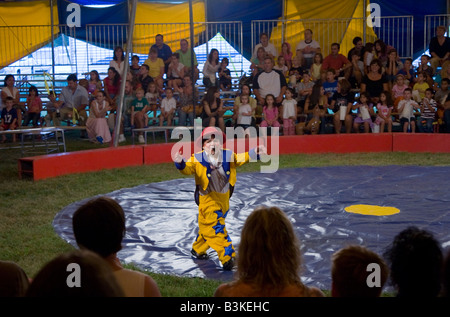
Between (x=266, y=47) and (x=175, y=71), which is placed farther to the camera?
(x=266, y=47)

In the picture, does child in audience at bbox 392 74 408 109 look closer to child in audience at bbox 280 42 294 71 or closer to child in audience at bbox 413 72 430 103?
child in audience at bbox 413 72 430 103

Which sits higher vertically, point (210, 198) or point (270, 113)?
point (270, 113)

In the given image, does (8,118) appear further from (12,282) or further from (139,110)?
(12,282)

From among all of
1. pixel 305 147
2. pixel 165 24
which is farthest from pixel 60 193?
pixel 165 24

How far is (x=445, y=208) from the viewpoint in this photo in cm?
800

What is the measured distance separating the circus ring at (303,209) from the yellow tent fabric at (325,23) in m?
6.77

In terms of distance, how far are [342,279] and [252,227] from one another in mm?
508

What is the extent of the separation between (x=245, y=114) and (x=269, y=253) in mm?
11080

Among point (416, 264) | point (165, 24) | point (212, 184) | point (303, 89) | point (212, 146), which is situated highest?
point (165, 24)

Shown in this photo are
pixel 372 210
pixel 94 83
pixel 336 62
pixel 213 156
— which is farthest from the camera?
pixel 94 83

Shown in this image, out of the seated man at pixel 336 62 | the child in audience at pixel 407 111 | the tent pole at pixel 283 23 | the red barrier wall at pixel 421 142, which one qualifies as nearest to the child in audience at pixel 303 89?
the seated man at pixel 336 62

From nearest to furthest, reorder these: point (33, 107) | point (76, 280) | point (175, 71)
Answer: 1. point (76, 280)
2. point (33, 107)
3. point (175, 71)

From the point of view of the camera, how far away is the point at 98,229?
9.93 feet
